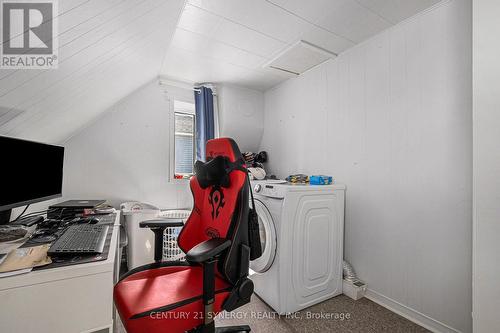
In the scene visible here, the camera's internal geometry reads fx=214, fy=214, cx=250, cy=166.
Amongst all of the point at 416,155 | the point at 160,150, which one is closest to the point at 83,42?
the point at 160,150

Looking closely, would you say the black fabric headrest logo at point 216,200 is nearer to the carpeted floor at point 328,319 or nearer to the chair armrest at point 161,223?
the chair armrest at point 161,223

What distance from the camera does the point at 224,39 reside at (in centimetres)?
204

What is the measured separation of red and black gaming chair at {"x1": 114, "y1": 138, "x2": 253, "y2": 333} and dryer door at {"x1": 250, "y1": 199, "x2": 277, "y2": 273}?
19.9 inches

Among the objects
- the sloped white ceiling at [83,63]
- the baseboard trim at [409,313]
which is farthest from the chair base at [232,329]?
the sloped white ceiling at [83,63]

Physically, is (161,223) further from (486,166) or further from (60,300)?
(486,166)

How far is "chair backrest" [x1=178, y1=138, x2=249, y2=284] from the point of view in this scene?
105cm

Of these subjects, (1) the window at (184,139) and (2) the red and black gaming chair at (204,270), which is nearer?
(2) the red and black gaming chair at (204,270)

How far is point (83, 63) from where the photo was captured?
126 cm

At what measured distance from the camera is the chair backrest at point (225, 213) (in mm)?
1048

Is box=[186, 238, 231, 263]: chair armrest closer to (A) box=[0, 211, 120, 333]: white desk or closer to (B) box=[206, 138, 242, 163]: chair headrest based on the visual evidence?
(A) box=[0, 211, 120, 333]: white desk

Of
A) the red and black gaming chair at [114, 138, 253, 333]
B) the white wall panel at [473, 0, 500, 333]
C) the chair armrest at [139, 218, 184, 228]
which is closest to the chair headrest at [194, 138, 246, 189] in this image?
the red and black gaming chair at [114, 138, 253, 333]

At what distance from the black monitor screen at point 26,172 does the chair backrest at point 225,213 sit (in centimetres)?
86

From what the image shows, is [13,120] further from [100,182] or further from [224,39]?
[224,39]

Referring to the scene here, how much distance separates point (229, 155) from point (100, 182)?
2113 mm
